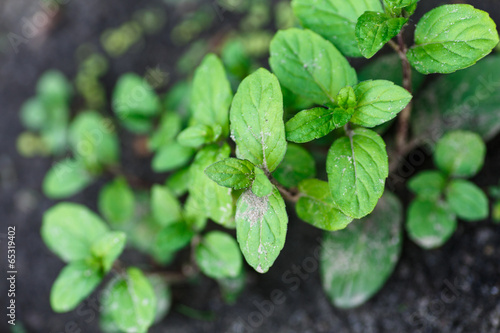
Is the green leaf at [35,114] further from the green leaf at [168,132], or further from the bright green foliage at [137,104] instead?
the green leaf at [168,132]

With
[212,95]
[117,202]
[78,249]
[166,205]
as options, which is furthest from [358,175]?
[117,202]

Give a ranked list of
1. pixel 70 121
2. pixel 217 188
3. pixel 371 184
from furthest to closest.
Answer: pixel 70 121 < pixel 217 188 < pixel 371 184

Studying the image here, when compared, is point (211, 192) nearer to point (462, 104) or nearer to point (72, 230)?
point (72, 230)

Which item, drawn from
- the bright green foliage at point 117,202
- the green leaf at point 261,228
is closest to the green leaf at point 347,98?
the green leaf at point 261,228

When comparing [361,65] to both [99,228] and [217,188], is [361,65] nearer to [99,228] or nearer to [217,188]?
[217,188]

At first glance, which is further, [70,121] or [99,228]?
[70,121]

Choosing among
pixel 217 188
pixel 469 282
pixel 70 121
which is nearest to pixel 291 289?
pixel 469 282

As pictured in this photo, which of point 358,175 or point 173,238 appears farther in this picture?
point 173,238
